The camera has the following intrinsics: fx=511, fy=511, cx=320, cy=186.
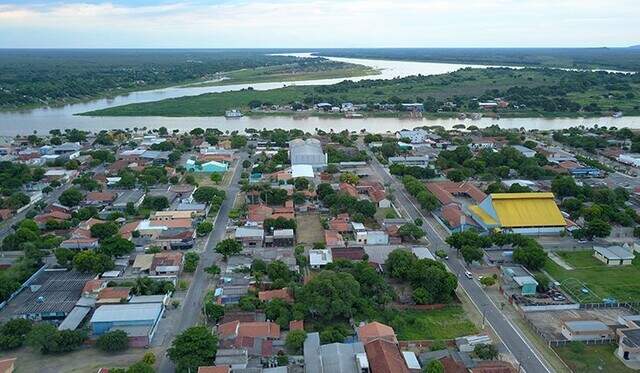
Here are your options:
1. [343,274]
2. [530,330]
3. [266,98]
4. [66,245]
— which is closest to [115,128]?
[266,98]

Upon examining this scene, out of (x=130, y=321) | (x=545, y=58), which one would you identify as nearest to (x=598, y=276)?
(x=130, y=321)

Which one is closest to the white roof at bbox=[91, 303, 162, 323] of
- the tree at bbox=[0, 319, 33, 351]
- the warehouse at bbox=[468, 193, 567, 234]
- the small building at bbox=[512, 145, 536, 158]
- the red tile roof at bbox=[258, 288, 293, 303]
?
the tree at bbox=[0, 319, 33, 351]

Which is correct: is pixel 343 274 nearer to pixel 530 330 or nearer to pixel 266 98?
pixel 530 330

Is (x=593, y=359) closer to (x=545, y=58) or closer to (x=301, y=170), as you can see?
(x=301, y=170)

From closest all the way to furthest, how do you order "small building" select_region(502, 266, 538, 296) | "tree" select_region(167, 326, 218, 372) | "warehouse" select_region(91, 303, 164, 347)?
"tree" select_region(167, 326, 218, 372) < "warehouse" select_region(91, 303, 164, 347) < "small building" select_region(502, 266, 538, 296)

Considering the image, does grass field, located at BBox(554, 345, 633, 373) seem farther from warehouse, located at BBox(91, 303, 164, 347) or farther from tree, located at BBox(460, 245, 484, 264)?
warehouse, located at BBox(91, 303, 164, 347)

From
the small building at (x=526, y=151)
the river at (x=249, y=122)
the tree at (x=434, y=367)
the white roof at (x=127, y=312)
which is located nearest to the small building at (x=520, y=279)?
the tree at (x=434, y=367)

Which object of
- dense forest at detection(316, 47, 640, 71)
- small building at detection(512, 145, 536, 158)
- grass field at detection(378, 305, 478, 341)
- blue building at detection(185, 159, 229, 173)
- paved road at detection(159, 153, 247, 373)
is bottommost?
paved road at detection(159, 153, 247, 373)
